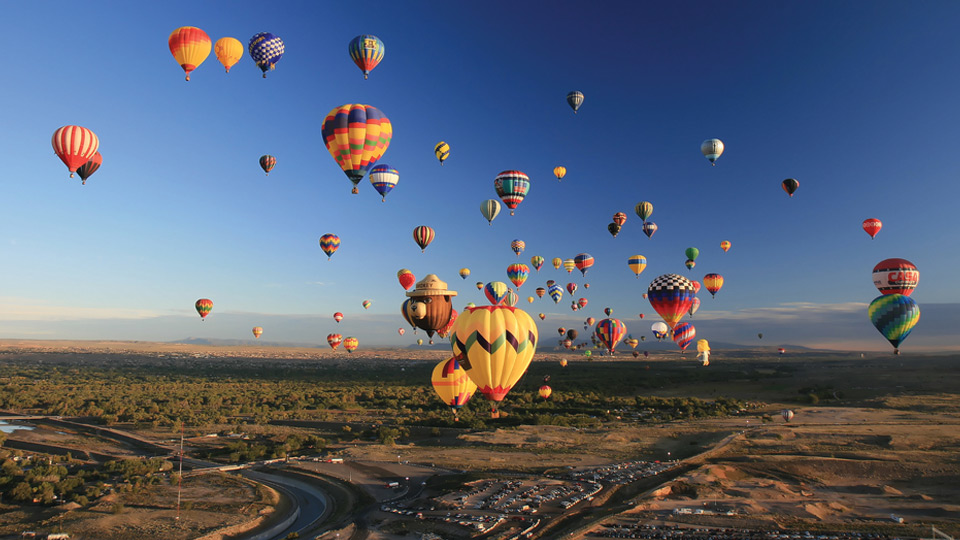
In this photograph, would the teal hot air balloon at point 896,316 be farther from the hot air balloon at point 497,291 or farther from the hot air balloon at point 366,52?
the hot air balloon at point 366,52

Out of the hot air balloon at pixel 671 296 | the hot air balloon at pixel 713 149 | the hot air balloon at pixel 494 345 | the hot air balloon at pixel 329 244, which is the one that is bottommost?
the hot air balloon at pixel 494 345

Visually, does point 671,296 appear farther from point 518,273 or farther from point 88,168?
point 88,168

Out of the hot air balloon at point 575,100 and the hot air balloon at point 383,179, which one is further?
the hot air balloon at point 575,100

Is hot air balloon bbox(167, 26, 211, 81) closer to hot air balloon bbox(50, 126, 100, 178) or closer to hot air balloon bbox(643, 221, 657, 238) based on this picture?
hot air balloon bbox(50, 126, 100, 178)

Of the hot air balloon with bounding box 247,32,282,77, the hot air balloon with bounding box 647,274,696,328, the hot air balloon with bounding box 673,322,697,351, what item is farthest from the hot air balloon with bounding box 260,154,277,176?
the hot air balloon with bounding box 673,322,697,351

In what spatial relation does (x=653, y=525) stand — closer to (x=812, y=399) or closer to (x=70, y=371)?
(x=812, y=399)

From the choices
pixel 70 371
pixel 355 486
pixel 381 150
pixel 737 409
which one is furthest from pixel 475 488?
pixel 70 371

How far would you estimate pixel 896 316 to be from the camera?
3619 cm

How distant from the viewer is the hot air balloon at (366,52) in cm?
3722

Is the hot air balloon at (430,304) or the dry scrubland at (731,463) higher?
the hot air balloon at (430,304)

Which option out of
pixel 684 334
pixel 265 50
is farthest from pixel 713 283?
pixel 265 50

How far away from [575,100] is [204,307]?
48677 mm

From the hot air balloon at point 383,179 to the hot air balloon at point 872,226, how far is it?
136 ft

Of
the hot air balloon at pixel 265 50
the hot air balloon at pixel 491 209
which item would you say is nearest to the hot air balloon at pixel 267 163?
the hot air balloon at pixel 265 50
